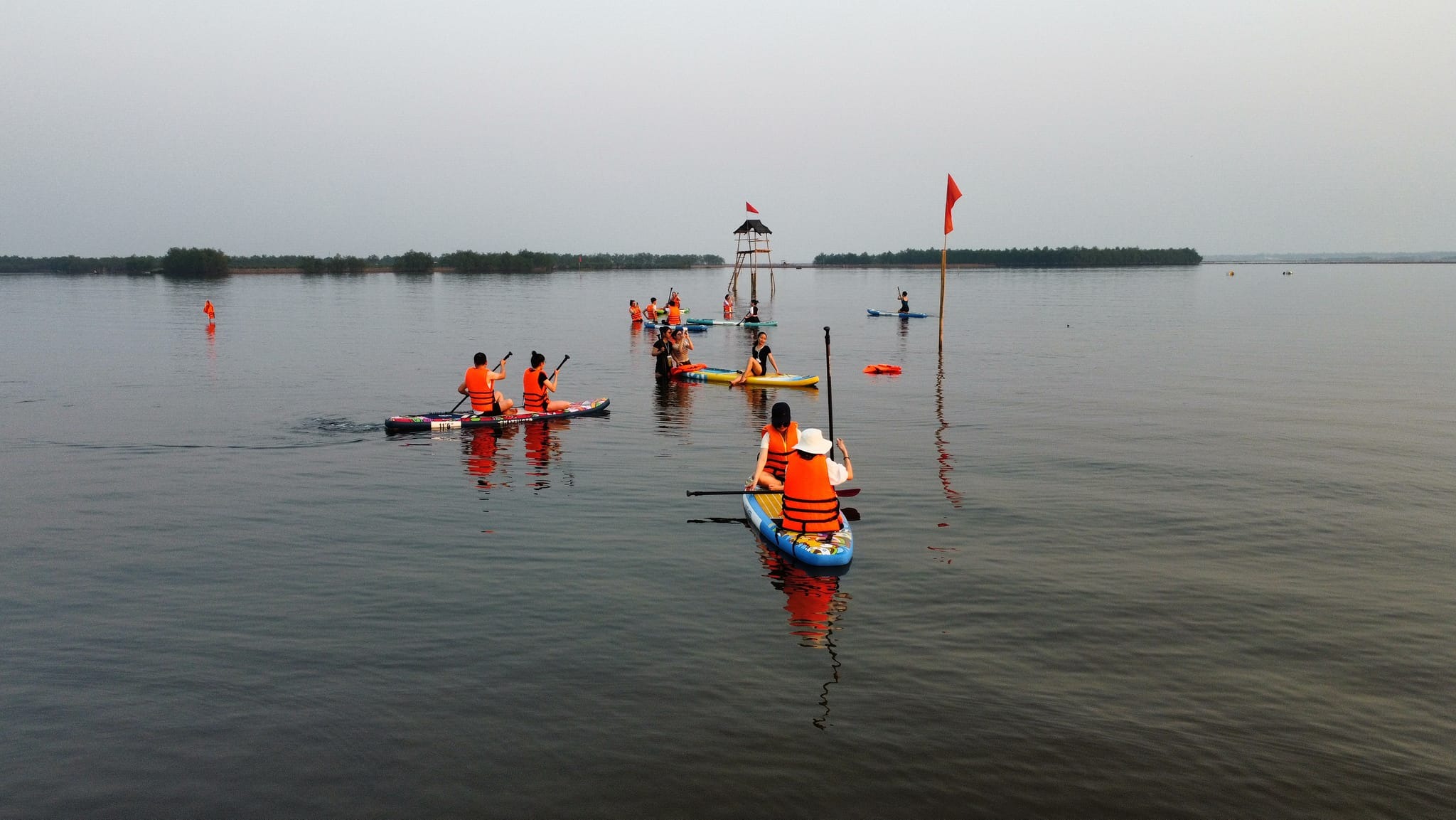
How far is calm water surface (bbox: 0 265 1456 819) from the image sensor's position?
24.3ft

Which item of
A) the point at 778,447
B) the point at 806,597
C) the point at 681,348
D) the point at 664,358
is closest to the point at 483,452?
the point at 778,447

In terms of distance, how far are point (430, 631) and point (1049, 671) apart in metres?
5.97

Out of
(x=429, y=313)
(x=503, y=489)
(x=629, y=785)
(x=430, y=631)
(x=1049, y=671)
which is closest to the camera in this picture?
(x=629, y=785)

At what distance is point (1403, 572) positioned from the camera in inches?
470

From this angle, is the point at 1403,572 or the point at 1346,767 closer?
the point at 1346,767

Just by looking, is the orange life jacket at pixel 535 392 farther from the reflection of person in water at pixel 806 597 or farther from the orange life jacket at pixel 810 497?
the orange life jacket at pixel 810 497

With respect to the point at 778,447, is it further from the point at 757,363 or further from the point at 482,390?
the point at 757,363

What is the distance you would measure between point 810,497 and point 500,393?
11844 mm

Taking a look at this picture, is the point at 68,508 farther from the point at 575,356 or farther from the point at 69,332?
the point at 69,332

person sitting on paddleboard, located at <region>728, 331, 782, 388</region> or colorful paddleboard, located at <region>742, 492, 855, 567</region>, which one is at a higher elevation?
person sitting on paddleboard, located at <region>728, 331, 782, 388</region>

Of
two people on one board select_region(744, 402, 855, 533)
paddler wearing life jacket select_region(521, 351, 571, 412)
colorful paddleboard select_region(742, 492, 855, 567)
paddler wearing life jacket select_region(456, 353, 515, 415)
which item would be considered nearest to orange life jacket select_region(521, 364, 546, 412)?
paddler wearing life jacket select_region(521, 351, 571, 412)

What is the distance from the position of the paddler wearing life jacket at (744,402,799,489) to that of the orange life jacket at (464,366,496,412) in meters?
9.33

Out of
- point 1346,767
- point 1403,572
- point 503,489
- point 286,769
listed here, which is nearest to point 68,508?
point 503,489

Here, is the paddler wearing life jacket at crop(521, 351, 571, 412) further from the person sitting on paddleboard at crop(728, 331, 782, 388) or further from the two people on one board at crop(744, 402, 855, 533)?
the two people on one board at crop(744, 402, 855, 533)
